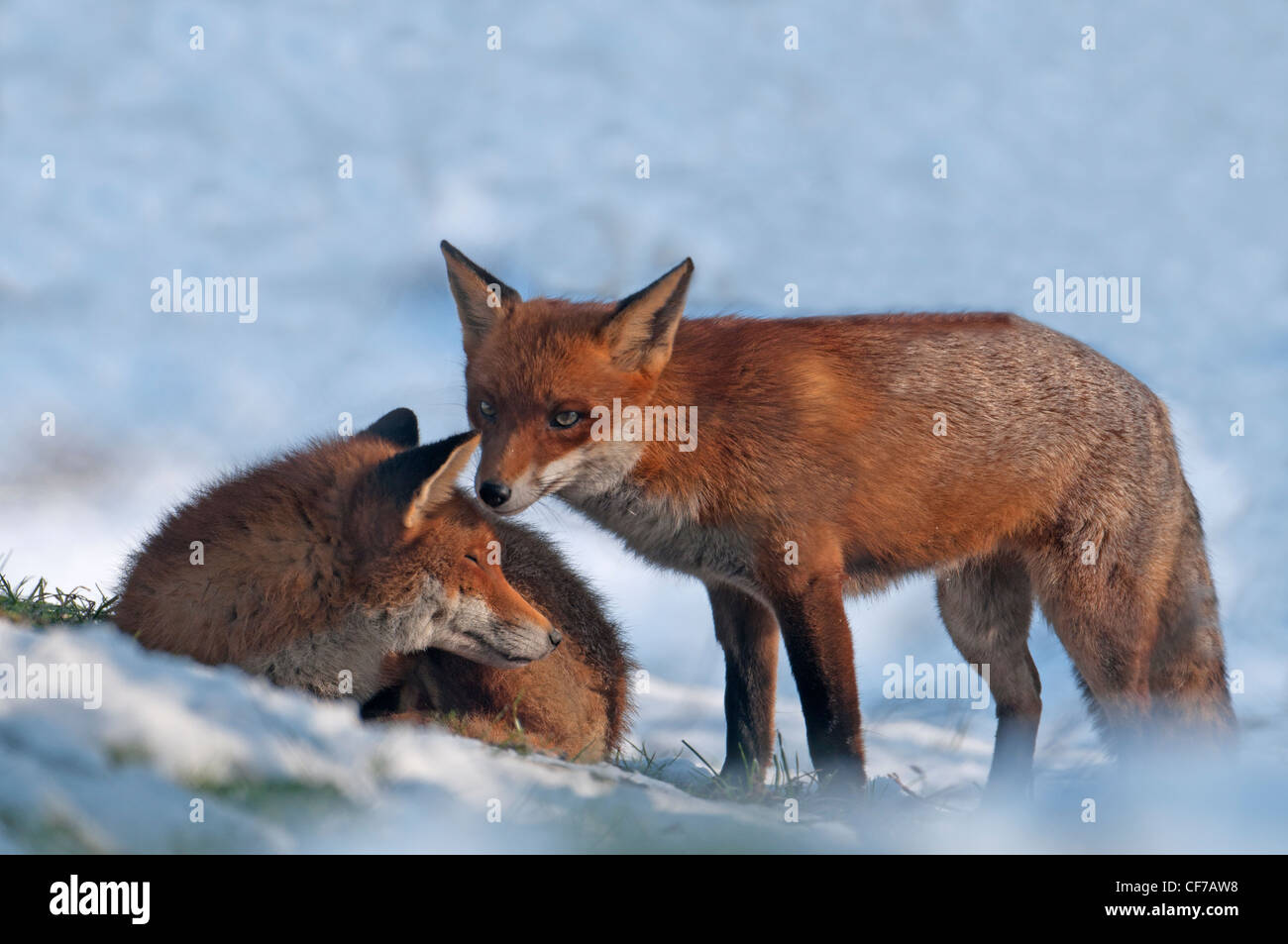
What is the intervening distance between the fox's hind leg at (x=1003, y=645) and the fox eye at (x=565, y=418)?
8.13ft

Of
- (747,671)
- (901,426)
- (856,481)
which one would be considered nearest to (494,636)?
(747,671)

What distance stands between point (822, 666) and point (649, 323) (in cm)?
149

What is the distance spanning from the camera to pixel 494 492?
407 centimetres

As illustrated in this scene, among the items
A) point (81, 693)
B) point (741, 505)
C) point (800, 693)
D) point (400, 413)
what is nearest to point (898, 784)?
point (800, 693)

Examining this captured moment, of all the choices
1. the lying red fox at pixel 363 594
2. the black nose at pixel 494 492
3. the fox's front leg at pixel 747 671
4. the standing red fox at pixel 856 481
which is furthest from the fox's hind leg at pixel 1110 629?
the black nose at pixel 494 492

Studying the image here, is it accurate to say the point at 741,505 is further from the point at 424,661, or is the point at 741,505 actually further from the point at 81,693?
the point at 81,693

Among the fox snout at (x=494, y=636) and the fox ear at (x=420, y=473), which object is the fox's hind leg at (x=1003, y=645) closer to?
the fox snout at (x=494, y=636)

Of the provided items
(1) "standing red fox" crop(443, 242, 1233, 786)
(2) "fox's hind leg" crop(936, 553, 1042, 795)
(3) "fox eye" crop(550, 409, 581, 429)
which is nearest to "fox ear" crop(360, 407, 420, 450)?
(1) "standing red fox" crop(443, 242, 1233, 786)

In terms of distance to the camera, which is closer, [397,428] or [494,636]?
[494,636]

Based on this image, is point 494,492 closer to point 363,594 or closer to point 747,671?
point 363,594

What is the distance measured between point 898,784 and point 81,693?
121 inches

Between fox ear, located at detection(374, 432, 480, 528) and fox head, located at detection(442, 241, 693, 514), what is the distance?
0.42ft

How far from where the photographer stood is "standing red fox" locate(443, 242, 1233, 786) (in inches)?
176

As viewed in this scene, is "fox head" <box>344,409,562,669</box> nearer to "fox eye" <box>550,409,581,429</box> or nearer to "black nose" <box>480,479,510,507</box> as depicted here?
"black nose" <box>480,479,510,507</box>
